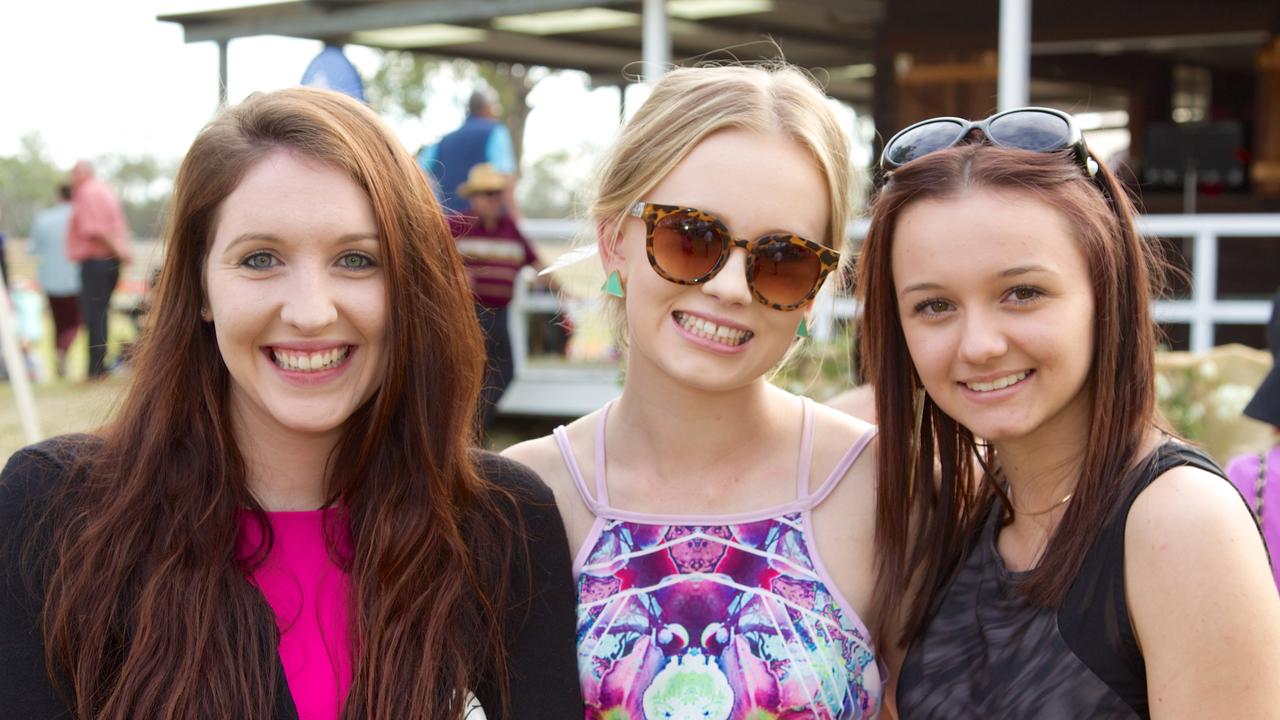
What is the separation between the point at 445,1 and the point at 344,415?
9.54 metres

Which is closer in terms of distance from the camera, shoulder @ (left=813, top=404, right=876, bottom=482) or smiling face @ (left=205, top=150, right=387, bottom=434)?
smiling face @ (left=205, top=150, right=387, bottom=434)

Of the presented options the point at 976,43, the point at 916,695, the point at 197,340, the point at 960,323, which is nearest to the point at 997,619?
the point at 916,695

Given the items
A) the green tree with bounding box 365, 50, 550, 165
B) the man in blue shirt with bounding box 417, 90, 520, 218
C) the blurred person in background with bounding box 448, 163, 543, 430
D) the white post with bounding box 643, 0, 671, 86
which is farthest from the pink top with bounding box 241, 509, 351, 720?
the green tree with bounding box 365, 50, 550, 165

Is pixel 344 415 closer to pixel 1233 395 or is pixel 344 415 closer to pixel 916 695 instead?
pixel 916 695

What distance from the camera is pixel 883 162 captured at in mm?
2258

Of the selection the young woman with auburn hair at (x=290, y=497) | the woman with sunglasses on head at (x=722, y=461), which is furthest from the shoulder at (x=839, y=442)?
the young woman with auburn hair at (x=290, y=497)

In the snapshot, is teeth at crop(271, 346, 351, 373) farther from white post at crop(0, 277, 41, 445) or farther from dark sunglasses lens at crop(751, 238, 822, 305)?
white post at crop(0, 277, 41, 445)

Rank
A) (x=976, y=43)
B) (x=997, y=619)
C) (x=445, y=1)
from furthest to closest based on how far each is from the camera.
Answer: (x=976, y=43) < (x=445, y=1) < (x=997, y=619)

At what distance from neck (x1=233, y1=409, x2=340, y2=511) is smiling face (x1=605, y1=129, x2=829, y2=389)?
66cm

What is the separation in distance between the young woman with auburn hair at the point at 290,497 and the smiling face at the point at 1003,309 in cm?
78

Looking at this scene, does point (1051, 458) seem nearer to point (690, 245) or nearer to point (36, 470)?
point (690, 245)

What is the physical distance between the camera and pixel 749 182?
7.40 feet

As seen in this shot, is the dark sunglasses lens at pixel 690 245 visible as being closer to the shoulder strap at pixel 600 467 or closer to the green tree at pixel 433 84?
the shoulder strap at pixel 600 467

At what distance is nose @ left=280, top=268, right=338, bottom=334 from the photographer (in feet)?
6.64
